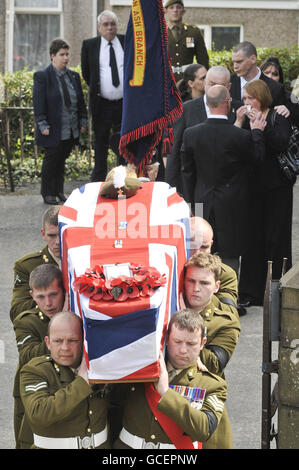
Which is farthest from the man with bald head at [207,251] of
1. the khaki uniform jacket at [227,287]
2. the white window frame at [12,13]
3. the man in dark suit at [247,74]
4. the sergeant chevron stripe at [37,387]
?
the white window frame at [12,13]

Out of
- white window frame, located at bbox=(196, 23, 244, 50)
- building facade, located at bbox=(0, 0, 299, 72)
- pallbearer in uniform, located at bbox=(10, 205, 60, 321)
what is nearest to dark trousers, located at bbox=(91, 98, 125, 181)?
pallbearer in uniform, located at bbox=(10, 205, 60, 321)

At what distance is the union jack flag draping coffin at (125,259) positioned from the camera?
419 centimetres

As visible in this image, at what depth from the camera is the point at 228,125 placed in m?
7.37

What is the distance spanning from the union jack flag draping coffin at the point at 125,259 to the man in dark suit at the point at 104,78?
590cm

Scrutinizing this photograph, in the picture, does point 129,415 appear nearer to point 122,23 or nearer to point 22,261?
point 22,261

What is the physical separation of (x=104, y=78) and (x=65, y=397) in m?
7.26

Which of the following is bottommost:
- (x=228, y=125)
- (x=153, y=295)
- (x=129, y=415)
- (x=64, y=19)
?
(x=129, y=415)

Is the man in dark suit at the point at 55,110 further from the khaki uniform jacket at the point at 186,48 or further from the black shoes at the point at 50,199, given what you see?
Result: the khaki uniform jacket at the point at 186,48

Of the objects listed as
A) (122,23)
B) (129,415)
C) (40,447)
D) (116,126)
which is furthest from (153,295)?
(122,23)

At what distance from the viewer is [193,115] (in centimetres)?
820

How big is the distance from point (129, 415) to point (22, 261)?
138 cm

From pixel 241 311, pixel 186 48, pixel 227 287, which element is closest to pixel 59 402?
pixel 227 287

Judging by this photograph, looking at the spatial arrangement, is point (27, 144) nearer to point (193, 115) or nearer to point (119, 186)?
point (193, 115)

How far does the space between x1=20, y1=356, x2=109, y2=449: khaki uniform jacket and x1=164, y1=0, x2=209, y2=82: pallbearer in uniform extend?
7.13 metres
